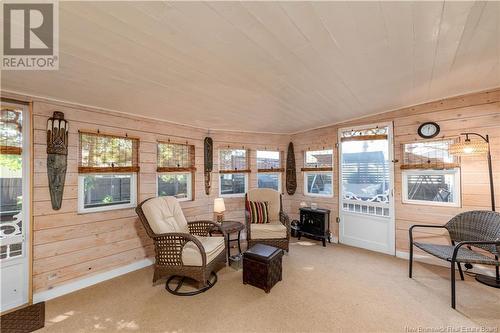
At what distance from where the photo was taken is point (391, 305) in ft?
6.86

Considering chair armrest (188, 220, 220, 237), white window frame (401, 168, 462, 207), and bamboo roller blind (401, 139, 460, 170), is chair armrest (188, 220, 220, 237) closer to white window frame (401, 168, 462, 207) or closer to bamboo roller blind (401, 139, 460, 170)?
white window frame (401, 168, 462, 207)

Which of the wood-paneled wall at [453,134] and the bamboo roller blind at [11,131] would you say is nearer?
the bamboo roller blind at [11,131]

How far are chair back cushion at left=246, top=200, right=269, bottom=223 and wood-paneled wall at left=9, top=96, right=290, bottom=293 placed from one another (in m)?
1.08

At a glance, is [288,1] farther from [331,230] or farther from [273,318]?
[331,230]

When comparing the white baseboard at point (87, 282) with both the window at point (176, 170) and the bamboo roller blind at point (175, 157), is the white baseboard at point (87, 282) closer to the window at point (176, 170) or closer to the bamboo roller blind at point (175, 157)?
the window at point (176, 170)

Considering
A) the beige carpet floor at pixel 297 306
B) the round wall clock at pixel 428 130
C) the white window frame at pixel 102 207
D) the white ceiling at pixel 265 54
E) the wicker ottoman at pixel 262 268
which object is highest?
the white ceiling at pixel 265 54

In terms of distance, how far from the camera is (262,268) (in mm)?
2346

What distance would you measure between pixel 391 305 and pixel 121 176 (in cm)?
371

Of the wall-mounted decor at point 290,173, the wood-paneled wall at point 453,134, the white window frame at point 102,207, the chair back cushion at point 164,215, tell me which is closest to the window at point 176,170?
the white window frame at point 102,207

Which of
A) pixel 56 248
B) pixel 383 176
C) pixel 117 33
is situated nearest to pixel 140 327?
pixel 56 248

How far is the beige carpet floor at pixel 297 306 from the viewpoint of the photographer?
184cm

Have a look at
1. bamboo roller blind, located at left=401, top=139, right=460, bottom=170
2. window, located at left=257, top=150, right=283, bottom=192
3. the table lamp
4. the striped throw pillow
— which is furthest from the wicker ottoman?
bamboo roller blind, located at left=401, top=139, right=460, bottom=170

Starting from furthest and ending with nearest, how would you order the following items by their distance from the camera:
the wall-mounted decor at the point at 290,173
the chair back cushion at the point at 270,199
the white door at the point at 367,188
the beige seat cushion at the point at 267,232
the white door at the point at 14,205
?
1. the wall-mounted decor at the point at 290,173
2. the chair back cushion at the point at 270,199
3. the white door at the point at 367,188
4. the beige seat cushion at the point at 267,232
5. the white door at the point at 14,205

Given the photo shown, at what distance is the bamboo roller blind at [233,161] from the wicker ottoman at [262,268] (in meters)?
2.01
